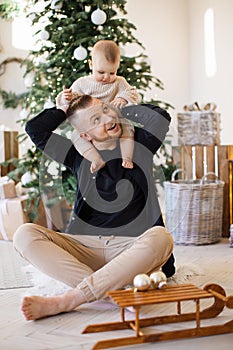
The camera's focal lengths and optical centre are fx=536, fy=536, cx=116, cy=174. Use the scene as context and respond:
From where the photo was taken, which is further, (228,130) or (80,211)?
(228,130)

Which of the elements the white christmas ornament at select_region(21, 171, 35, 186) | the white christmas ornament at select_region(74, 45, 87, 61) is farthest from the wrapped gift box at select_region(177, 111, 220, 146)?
the white christmas ornament at select_region(21, 171, 35, 186)

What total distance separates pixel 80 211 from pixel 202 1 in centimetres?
411

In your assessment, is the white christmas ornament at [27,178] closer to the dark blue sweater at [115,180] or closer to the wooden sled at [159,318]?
the dark blue sweater at [115,180]

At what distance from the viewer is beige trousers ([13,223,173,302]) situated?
1.83 metres

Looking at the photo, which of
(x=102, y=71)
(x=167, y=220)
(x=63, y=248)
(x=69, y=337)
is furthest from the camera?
(x=167, y=220)

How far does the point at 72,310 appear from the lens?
6.23 ft

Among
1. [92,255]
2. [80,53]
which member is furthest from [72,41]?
[92,255]

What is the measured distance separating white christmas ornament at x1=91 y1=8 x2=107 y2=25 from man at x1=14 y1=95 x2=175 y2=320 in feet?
4.15

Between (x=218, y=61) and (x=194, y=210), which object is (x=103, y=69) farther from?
(x=218, y=61)

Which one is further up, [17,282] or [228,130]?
[228,130]

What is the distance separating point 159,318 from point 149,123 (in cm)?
79

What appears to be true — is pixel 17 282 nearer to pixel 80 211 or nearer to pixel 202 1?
pixel 80 211

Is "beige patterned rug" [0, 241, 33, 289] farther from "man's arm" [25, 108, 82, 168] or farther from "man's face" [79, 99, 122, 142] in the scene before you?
"man's face" [79, 99, 122, 142]

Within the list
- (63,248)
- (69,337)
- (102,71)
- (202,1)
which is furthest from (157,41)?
(69,337)
